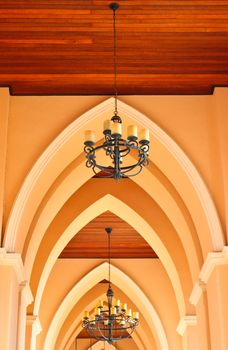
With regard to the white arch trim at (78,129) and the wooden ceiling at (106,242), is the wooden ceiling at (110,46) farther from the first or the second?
the wooden ceiling at (106,242)

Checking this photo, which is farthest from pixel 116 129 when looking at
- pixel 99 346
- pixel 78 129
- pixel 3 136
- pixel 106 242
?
pixel 99 346

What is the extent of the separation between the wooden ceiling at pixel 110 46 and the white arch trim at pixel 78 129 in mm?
346

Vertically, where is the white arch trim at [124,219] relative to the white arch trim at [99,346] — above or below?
below

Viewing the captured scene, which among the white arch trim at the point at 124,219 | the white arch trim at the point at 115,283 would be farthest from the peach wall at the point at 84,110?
the white arch trim at the point at 115,283

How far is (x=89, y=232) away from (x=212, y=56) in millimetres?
5916

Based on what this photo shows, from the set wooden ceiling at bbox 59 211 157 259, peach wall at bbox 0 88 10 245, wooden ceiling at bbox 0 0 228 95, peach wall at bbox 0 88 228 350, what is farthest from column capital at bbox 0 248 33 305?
wooden ceiling at bbox 59 211 157 259

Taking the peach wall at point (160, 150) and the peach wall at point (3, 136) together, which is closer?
the peach wall at point (160, 150)

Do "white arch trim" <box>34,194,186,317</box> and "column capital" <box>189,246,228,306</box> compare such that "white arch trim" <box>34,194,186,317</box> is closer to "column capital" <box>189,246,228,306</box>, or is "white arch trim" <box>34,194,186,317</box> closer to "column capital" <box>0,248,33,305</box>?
"column capital" <box>189,246,228,306</box>

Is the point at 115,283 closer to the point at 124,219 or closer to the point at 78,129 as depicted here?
the point at 124,219

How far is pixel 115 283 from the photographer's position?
14750 millimetres

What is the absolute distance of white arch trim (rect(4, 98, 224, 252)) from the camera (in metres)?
8.38

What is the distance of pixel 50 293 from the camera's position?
13.8m

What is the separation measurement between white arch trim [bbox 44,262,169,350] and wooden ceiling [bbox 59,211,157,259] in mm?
364

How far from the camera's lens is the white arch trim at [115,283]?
43.8 feet
